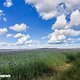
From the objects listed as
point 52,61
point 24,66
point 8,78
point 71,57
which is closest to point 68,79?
point 8,78

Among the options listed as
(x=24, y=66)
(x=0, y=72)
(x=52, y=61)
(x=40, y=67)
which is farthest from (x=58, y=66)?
(x=0, y=72)

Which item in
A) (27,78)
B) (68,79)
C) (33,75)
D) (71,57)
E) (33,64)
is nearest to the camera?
(68,79)

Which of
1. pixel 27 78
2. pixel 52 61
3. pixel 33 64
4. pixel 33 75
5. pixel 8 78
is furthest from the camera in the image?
pixel 52 61

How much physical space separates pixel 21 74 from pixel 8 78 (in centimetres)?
235

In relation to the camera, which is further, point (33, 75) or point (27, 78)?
point (33, 75)

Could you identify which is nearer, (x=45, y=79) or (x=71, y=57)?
(x=45, y=79)

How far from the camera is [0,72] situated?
1531 cm

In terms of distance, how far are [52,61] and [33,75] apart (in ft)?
26.1

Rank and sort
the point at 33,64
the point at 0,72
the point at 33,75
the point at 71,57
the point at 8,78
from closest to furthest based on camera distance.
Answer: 1. the point at 8,78
2. the point at 0,72
3. the point at 33,75
4. the point at 33,64
5. the point at 71,57

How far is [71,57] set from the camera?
3359 centimetres

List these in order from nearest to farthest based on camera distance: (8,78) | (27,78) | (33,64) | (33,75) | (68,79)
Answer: (68,79) < (8,78) < (27,78) < (33,75) < (33,64)

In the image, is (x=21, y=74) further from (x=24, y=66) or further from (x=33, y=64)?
(x=33, y=64)

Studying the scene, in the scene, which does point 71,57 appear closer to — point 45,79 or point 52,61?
point 52,61

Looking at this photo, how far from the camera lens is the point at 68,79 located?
13.1 meters
